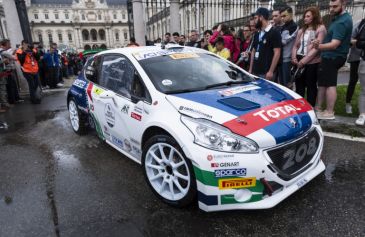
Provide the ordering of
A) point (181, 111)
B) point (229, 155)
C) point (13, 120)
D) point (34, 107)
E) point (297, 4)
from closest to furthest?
point (229, 155) → point (181, 111) → point (13, 120) → point (34, 107) → point (297, 4)

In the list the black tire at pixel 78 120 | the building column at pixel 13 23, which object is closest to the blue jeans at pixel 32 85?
the building column at pixel 13 23

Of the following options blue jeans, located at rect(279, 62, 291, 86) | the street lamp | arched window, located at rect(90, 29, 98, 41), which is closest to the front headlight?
blue jeans, located at rect(279, 62, 291, 86)

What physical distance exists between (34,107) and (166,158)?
264 inches

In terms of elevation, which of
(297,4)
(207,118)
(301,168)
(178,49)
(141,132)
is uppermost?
(297,4)

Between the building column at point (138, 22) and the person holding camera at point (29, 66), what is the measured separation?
3500 millimetres

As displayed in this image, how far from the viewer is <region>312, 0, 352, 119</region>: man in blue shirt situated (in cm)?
426

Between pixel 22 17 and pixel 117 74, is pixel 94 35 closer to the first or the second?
pixel 22 17

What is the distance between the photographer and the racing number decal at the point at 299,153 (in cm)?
252

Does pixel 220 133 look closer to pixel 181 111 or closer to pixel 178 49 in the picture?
pixel 181 111

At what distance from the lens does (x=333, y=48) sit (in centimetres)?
431

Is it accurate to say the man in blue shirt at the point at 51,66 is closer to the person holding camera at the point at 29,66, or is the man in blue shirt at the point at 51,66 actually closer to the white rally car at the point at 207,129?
the person holding camera at the point at 29,66

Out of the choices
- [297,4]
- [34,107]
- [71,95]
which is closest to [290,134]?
[71,95]

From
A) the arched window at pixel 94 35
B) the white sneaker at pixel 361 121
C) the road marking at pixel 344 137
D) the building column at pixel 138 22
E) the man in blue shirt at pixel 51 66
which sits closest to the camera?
the road marking at pixel 344 137

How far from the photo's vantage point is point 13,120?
6.73m
